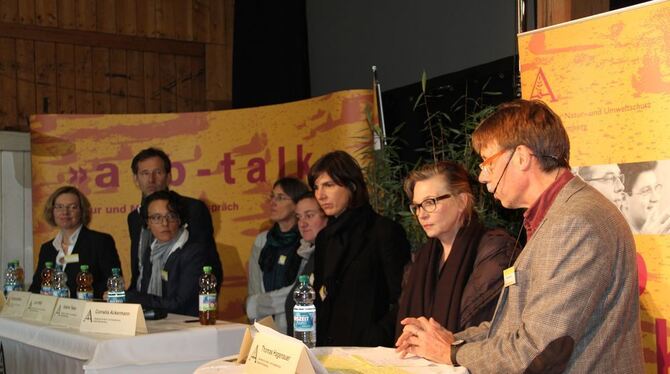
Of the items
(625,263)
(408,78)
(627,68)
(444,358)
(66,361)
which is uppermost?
(408,78)

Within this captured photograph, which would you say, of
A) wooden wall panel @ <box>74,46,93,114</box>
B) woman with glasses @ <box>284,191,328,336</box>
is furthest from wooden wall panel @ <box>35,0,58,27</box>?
woman with glasses @ <box>284,191,328,336</box>

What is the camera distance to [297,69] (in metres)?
6.86

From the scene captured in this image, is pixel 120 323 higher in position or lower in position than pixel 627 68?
lower

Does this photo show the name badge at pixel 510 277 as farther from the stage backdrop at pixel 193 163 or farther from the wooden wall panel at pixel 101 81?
the wooden wall panel at pixel 101 81

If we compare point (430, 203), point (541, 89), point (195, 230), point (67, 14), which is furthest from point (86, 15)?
point (430, 203)

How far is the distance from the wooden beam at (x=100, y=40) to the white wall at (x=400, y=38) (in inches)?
42.4

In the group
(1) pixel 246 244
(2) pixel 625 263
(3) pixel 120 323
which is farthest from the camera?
(1) pixel 246 244

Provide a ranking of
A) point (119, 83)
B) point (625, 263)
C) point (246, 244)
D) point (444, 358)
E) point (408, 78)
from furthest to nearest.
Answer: point (119, 83) → point (408, 78) → point (246, 244) → point (444, 358) → point (625, 263)

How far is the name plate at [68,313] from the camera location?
3.36m

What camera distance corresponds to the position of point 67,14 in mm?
6617

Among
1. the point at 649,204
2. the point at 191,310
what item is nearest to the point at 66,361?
the point at 191,310

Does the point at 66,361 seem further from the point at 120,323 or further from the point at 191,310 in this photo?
the point at 191,310

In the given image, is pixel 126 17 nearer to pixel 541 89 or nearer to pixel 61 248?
pixel 61 248

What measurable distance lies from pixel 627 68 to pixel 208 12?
5.13 meters
